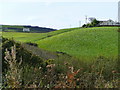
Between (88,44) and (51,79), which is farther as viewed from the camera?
(88,44)

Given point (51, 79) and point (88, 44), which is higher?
point (51, 79)

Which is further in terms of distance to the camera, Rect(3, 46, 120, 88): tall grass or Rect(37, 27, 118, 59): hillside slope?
Rect(37, 27, 118, 59): hillside slope

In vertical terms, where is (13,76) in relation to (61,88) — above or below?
above

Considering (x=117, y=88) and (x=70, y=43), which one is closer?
(x=117, y=88)

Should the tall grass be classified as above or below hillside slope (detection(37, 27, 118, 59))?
above

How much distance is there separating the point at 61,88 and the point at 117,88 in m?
1.49

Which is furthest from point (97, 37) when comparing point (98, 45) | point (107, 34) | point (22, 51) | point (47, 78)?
point (47, 78)

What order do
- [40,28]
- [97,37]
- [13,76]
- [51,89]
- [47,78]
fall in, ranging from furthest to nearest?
[40,28] < [97,37] < [47,78] < [51,89] < [13,76]

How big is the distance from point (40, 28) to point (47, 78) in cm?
13482

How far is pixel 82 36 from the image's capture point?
48125mm

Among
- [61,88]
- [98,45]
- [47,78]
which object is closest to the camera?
[61,88]

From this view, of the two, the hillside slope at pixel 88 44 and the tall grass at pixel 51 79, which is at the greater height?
the tall grass at pixel 51 79

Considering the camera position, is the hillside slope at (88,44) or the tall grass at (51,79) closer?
the tall grass at (51,79)

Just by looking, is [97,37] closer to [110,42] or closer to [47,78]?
[110,42]
